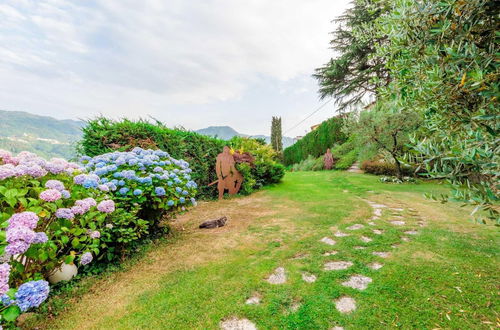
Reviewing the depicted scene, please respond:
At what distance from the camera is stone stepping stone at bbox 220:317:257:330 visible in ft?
5.52

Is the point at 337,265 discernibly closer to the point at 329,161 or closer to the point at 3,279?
the point at 3,279

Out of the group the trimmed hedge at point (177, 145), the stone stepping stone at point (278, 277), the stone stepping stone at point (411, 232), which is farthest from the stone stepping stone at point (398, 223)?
the trimmed hedge at point (177, 145)

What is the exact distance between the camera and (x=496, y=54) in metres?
1.39

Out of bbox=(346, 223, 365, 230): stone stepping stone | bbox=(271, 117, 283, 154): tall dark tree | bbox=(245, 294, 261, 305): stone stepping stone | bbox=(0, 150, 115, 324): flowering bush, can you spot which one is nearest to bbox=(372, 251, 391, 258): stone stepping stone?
bbox=(346, 223, 365, 230): stone stepping stone

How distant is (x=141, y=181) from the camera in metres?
2.96

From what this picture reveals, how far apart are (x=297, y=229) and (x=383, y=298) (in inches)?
81.0

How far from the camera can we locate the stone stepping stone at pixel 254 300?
6.44 ft

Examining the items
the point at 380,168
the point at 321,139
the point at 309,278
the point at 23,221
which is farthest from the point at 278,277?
the point at 321,139

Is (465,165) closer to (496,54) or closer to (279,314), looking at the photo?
(496,54)

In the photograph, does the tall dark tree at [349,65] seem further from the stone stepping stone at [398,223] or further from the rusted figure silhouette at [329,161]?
the stone stepping stone at [398,223]

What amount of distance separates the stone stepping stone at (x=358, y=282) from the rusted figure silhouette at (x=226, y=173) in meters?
5.26

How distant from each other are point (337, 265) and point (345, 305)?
734 mm

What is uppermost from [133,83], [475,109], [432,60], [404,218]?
[133,83]

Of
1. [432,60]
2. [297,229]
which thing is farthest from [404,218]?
[432,60]
